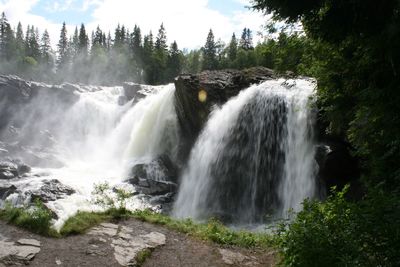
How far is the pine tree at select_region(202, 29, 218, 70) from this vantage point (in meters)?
73.0

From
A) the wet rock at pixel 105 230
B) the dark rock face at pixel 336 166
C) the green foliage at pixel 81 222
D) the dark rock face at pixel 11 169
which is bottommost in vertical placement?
the wet rock at pixel 105 230

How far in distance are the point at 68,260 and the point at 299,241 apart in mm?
3857

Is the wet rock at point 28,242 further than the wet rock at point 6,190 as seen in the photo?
No

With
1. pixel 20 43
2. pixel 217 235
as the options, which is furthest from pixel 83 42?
pixel 217 235

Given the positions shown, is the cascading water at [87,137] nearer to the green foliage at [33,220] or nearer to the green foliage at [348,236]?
the green foliage at [33,220]

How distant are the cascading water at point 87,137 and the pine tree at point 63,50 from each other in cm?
5468

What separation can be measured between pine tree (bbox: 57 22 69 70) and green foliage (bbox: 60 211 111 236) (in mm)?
85083

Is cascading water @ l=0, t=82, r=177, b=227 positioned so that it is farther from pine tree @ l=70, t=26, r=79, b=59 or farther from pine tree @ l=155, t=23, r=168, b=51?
pine tree @ l=70, t=26, r=79, b=59

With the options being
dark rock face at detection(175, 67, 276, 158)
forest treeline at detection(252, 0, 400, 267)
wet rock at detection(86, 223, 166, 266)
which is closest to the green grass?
wet rock at detection(86, 223, 166, 266)

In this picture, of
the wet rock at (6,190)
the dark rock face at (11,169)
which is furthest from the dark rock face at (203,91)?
the dark rock face at (11,169)

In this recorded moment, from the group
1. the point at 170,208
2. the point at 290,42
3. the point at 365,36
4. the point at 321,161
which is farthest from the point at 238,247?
the point at 170,208

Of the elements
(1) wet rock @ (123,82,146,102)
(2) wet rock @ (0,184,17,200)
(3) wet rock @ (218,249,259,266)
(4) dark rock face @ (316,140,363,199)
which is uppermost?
(1) wet rock @ (123,82,146,102)

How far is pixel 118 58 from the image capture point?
250ft

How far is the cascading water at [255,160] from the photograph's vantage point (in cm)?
1507
